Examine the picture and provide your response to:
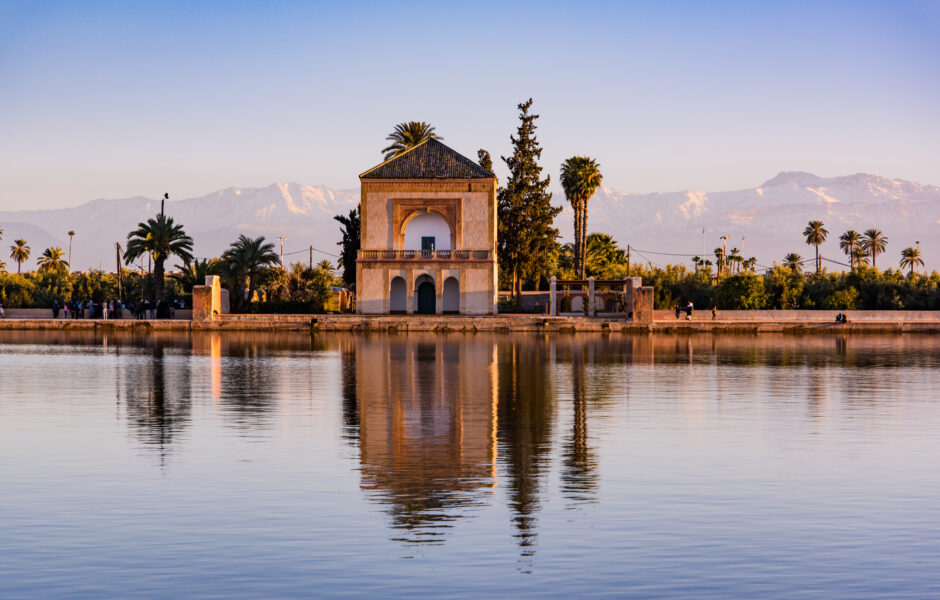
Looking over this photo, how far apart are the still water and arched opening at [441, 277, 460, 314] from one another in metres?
31.7

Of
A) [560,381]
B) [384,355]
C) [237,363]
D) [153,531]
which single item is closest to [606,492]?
[153,531]

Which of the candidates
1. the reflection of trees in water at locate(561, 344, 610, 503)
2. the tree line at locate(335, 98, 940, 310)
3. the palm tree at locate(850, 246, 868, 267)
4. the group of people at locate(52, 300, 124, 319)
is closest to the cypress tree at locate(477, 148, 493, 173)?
the tree line at locate(335, 98, 940, 310)

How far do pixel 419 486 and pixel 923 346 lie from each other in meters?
32.9

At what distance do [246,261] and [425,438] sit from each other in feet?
145

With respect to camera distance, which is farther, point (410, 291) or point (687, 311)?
point (410, 291)

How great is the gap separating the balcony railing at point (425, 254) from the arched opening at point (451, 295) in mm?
1333

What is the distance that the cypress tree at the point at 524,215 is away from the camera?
57812mm

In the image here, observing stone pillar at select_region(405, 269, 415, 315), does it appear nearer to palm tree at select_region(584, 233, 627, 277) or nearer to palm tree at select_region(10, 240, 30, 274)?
palm tree at select_region(584, 233, 627, 277)

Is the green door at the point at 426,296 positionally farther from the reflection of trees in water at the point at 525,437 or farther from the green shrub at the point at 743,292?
the reflection of trees in water at the point at 525,437

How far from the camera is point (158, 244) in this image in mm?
55469

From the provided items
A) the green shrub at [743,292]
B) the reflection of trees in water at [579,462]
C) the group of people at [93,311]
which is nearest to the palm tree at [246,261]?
the group of people at [93,311]

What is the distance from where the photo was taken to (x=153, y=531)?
8.27 meters

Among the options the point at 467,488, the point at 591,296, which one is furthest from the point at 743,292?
the point at 467,488

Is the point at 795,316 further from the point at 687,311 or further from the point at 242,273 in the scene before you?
the point at 242,273
